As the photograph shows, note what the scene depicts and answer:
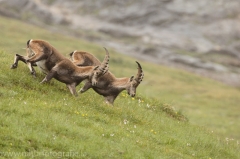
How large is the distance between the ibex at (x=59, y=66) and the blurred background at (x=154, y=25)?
271 feet

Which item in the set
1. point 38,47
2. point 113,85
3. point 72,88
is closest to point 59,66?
point 72,88

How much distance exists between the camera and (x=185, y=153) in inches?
671

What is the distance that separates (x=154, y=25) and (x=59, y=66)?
111 meters

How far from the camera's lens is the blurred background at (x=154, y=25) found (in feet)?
357

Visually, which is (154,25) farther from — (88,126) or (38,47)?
(88,126)

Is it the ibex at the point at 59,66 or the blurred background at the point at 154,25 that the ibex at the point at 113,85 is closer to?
the ibex at the point at 59,66

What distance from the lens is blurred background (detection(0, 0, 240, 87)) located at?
109 meters

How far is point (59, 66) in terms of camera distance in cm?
1759

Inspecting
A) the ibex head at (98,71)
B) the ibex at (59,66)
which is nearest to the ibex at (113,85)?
the ibex head at (98,71)

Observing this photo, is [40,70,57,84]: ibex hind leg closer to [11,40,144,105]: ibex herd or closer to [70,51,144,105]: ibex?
[11,40,144,105]: ibex herd

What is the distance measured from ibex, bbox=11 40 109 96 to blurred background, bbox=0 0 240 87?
271 feet

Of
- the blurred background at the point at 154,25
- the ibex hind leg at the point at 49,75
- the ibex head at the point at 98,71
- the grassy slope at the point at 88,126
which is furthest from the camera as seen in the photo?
the blurred background at the point at 154,25

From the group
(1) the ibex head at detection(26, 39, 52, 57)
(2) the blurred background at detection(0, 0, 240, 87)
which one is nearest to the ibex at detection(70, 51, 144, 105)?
(1) the ibex head at detection(26, 39, 52, 57)

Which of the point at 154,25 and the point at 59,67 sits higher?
the point at 154,25
